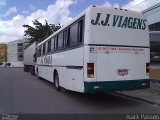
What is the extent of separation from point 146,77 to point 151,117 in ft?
9.10

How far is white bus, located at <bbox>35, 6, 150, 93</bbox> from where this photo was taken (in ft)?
33.8

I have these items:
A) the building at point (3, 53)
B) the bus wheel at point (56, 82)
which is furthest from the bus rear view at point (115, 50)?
the building at point (3, 53)

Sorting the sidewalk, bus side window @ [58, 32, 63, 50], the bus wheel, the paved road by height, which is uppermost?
bus side window @ [58, 32, 63, 50]

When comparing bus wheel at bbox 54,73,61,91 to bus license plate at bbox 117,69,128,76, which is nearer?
bus license plate at bbox 117,69,128,76

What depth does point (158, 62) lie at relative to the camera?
24.2m

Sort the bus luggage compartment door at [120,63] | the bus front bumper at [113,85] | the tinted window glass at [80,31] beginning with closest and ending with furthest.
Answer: the bus front bumper at [113,85] → the bus luggage compartment door at [120,63] → the tinted window glass at [80,31]

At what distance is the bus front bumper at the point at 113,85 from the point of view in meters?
10.2

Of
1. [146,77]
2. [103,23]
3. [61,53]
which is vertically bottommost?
[146,77]

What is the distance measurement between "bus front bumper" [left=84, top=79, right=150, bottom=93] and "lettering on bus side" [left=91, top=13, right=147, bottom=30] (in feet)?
6.76

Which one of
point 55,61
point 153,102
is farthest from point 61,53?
point 153,102

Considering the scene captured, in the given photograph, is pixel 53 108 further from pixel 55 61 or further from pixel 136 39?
pixel 55 61

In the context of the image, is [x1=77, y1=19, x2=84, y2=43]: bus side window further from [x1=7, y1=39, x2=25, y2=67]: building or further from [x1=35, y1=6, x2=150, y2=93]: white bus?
[x1=7, y1=39, x2=25, y2=67]: building

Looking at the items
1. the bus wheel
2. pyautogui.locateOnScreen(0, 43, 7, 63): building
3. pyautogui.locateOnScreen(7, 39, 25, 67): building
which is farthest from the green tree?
pyautogui.locateOnScreen(0, 43, 7, 63): building

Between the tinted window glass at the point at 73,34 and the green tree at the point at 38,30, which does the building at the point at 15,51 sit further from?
the tinted window glass at the point at 73,34
